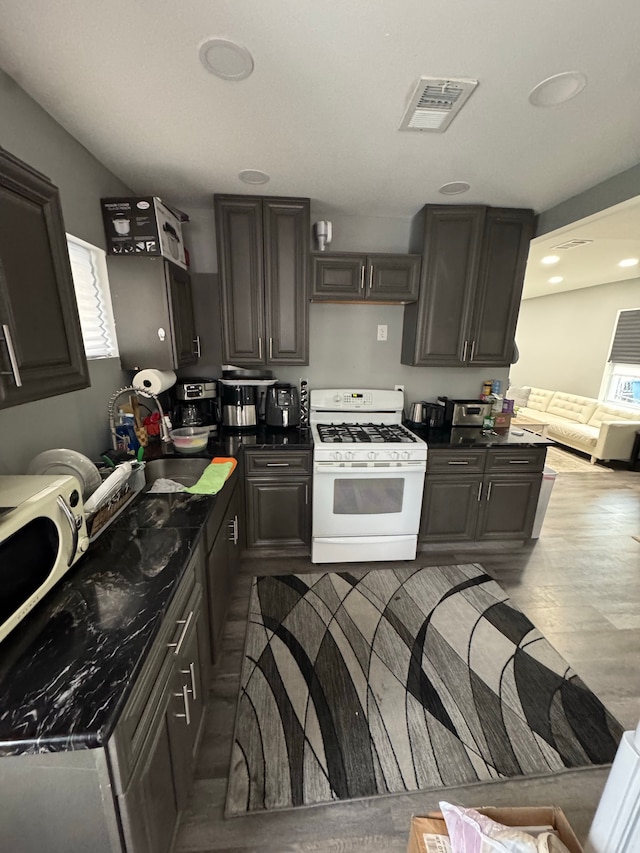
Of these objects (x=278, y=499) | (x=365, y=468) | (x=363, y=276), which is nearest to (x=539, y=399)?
(x=363, y=276)

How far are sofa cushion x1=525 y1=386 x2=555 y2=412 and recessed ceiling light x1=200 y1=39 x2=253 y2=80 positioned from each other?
6848 millimetres

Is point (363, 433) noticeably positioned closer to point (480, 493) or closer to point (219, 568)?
point (480, 493)

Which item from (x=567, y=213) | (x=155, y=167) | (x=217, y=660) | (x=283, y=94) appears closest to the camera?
(x=283, y=94)

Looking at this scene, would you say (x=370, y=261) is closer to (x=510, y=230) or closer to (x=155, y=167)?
(x=510, y=230)

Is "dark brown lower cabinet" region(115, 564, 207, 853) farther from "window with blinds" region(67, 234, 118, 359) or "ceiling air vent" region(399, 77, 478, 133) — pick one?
"ceiling air vent" region(399, 77, 478, 133)

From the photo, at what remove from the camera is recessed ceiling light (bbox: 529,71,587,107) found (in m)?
1.29

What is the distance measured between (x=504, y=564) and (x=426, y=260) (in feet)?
7.74

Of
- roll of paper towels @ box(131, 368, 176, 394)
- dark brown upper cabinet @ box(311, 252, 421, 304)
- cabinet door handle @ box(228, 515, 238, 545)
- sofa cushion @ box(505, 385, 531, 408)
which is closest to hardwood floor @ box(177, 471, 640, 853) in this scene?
cabinet door handle @ box(228, 515, 238, 545)

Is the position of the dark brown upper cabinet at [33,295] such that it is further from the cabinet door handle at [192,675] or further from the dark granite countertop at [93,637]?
the cabinet door handle at [192,675]

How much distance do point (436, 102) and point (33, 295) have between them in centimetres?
169

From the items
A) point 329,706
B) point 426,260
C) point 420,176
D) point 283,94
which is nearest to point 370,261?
point 426,260

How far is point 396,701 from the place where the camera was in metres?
1.61

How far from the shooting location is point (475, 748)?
1437 millimetres

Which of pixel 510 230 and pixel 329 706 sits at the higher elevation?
pixel 510 230
